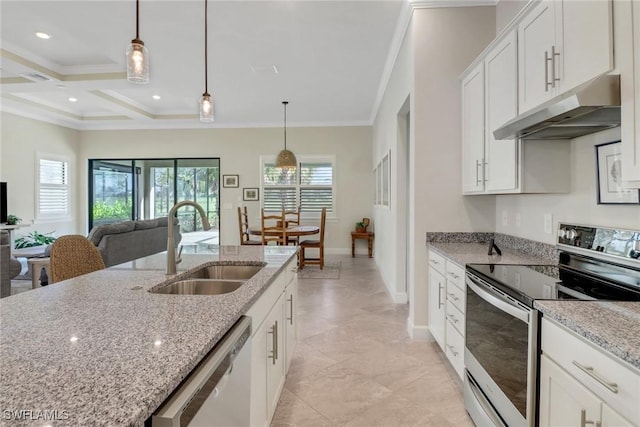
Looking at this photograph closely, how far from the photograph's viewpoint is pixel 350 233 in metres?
7.50

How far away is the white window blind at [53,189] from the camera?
691 centimetres

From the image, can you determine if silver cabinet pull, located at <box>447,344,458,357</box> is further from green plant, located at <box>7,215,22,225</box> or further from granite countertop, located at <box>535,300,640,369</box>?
green plant, located at <box>7,215,22,225</box>

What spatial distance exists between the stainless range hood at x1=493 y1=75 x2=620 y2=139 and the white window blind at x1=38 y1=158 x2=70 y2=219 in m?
8.42

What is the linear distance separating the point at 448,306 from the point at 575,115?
4.75 feet

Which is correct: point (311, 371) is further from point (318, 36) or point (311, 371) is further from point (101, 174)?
point (101, 174)

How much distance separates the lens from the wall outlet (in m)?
2.13

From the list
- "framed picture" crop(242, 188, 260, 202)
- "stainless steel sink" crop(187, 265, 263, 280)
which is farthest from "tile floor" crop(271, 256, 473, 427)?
"framed picture" crop(242, 188, 260, 202)

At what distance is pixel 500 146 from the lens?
2.23m

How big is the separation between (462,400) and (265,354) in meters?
1.35

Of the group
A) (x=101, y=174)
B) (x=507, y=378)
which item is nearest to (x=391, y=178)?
(x=507, y=378)

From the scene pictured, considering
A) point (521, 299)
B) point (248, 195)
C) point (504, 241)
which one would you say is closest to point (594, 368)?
point (521, 299)

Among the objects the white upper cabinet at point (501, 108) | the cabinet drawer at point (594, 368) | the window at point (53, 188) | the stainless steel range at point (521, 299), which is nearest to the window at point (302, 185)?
the window at point (53, 188)

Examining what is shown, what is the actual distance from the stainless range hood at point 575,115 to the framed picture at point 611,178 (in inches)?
4.5

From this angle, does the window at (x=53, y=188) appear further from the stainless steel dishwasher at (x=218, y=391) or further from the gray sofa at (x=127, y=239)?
the stainless steel dishwasher at (x=218, y=391)
